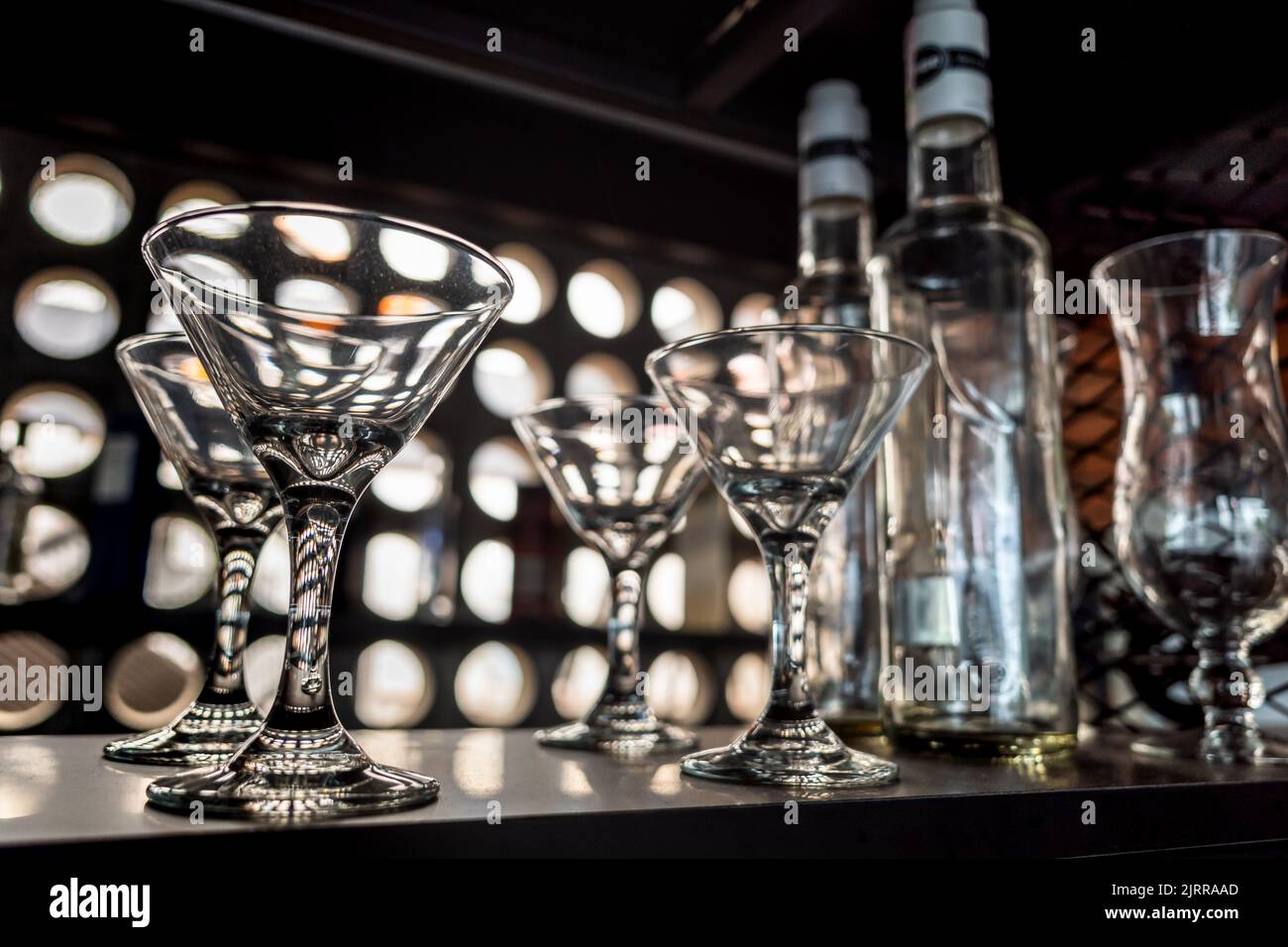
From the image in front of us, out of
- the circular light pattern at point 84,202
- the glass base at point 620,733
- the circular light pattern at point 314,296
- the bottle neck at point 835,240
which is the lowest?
the glass base at point 620,733

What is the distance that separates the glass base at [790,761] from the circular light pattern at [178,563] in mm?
945

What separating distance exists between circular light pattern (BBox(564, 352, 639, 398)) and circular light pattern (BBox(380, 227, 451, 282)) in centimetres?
107

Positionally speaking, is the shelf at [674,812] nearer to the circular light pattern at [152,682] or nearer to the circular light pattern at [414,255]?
the circular light pattern at [414,255]

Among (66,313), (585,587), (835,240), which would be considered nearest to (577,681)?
(585,587)

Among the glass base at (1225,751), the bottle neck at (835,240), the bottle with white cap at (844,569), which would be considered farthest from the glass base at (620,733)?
the bottle neck at (835,240)

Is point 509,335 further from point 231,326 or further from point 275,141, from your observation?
point 231,326

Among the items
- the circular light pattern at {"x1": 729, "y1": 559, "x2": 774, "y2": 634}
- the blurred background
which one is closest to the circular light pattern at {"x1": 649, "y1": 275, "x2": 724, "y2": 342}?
the blurred background

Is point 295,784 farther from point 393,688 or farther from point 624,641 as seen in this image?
point 393,688

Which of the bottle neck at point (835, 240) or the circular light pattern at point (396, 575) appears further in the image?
the circular light pattern at point (396, 575)

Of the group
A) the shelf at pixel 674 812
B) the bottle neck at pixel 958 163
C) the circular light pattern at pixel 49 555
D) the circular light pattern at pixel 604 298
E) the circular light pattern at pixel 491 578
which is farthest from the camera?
the circular light pattern at pixel 604 298

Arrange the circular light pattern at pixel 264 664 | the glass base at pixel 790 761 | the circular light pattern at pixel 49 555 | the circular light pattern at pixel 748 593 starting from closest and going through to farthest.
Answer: the glass base at pixel 790 761 → the circular light pattern at pixel 49 555 → the circular light pattern at pixel 264 664 → the circular light pattern at pixel 748 593

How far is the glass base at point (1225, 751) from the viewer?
0.43 metres

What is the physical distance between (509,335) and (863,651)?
89 cm
